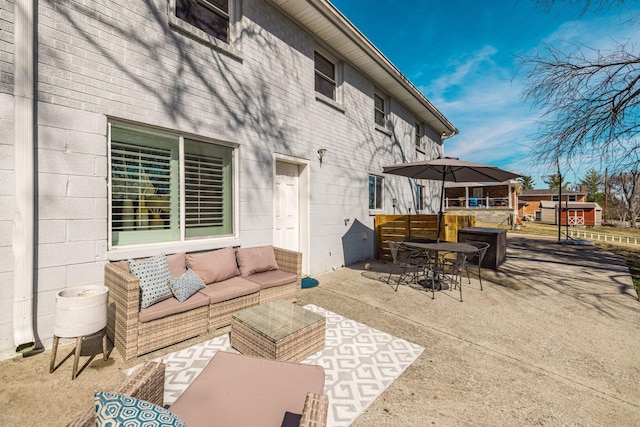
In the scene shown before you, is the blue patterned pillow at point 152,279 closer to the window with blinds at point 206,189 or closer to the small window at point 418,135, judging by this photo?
the window with blinds at point 206,189

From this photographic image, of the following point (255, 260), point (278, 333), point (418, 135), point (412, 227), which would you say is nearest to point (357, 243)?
point (412, 227)

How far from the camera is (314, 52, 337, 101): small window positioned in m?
6.65

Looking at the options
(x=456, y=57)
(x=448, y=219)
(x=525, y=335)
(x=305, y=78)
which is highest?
(x=456, y=57)

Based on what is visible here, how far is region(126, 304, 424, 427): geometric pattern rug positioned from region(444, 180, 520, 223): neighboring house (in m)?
22.4

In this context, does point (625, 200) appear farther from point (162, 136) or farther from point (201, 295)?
point (162, 136)

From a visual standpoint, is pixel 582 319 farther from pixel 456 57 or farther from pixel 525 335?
pixel 456 57

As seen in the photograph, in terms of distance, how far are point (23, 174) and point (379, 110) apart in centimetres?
859

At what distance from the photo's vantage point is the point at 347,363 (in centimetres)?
274

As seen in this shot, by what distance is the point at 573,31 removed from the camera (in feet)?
17.9

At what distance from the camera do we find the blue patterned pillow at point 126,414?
86 centimetres

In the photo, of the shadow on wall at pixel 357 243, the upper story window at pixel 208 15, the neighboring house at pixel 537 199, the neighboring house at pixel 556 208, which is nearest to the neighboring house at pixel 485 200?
the neighboring house at pixel 556 208

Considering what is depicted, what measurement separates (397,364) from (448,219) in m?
5.86

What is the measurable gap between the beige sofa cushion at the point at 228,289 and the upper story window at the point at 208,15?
401cm

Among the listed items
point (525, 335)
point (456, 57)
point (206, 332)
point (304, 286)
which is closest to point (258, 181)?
point (304, 286)
